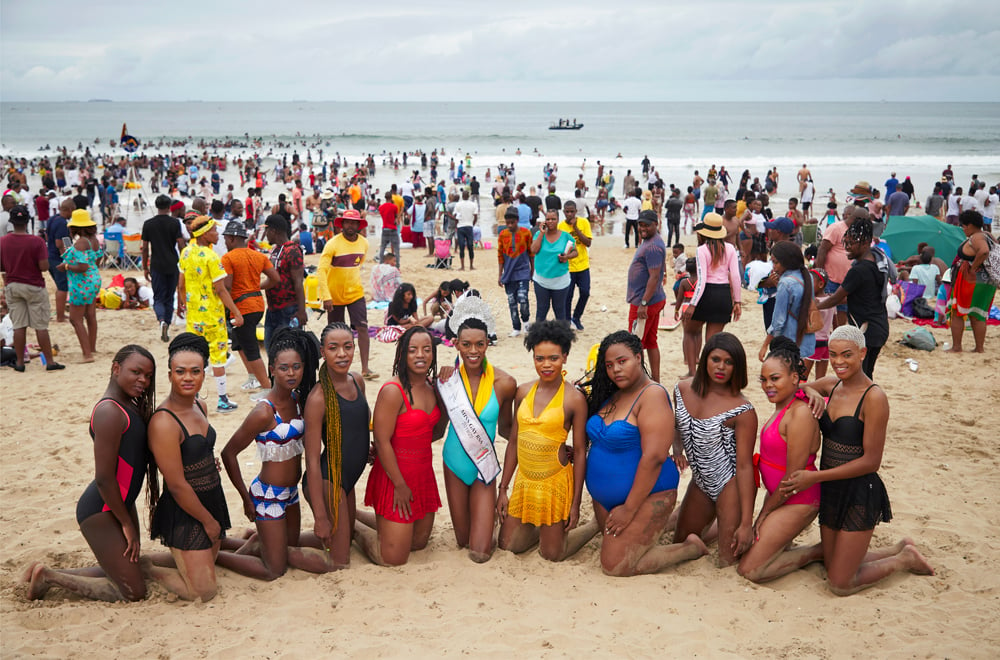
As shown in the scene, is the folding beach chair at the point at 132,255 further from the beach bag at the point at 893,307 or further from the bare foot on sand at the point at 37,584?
the beach bag at the point at 893,307

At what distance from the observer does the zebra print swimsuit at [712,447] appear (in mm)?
4168

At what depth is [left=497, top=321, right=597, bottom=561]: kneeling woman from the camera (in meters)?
4.23

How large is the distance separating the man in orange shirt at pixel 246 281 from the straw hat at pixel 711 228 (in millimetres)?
4179

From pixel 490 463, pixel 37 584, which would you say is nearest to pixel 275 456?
pixel 490 463

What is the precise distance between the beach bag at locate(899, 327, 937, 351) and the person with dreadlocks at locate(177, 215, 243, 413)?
25.9 feet

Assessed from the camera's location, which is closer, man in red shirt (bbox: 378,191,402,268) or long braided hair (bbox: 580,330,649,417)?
long braided hair (bbox: 580,330,649,417)

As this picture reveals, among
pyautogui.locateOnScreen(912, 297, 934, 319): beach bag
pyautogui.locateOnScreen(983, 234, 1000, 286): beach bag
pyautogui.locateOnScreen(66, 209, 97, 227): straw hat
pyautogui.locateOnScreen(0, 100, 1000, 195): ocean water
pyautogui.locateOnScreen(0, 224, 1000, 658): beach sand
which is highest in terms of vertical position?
pyautogui.locateOnScreen(0, 100, 1000, 195): ocean water

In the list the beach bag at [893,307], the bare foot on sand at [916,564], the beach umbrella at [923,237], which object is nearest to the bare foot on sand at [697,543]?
the bare foot on sand at [916,564]

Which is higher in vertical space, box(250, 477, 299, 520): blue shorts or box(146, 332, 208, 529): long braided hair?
box(146, 332, 208, 529): long braided hair

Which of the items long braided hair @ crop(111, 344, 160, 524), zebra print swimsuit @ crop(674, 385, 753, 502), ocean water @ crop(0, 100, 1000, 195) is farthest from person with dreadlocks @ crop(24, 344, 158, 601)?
ocean water @ crop(0, 100, 1000, 195)

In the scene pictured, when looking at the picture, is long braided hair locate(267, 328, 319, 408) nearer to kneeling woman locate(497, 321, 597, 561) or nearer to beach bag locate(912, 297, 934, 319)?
kneeling woman locate(497, 321, 597, 561)

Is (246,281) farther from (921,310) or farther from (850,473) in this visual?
(921,310)

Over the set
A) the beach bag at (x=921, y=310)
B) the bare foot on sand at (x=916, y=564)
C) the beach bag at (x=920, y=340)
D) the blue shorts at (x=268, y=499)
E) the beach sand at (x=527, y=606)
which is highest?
the beach bag at (x=921, y=310)

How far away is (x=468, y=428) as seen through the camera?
4391 millimetres
